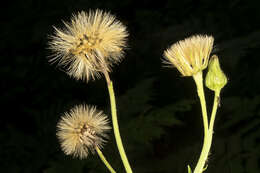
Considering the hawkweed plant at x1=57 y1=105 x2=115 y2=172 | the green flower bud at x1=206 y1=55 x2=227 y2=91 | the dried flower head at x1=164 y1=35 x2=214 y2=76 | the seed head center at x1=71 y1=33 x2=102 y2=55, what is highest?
the seed head center at x1=71 y1=33 x2=102 y2=55

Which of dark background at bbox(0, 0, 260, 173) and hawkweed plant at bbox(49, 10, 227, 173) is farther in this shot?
dark background at bbox(0, 0, 260, 173)

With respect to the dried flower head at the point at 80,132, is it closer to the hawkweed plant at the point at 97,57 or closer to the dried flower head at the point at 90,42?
the hawkweed plant at the point at 97,57

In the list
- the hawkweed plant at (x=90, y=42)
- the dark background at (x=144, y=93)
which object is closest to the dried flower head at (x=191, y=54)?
the hawkweed plant at (x=90, y=42)

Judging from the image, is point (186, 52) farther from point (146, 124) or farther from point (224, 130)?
point (224, 130)

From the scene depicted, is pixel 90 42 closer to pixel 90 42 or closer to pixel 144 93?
pixel 90 42

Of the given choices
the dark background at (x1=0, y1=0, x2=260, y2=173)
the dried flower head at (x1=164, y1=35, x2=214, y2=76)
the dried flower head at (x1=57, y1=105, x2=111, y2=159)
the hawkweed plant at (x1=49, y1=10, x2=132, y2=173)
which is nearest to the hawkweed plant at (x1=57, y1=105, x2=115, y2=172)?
the dried flower head at (x1=57, y1=105, x2=111, y2=159)

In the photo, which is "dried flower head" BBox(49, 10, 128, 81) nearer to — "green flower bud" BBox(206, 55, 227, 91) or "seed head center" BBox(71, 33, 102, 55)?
"seed head center" BBox(71, 33, 102, 55)
